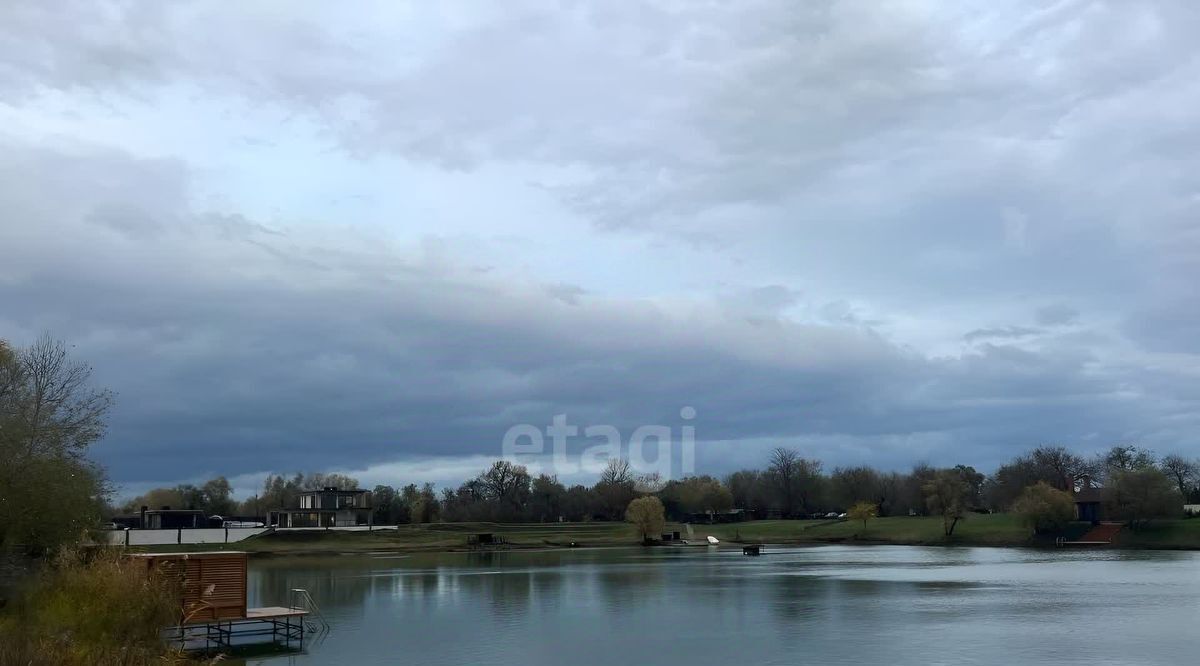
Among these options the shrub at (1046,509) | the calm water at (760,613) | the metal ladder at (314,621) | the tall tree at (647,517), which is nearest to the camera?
the calm water at (760,613)

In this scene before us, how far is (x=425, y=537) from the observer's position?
134000 mm

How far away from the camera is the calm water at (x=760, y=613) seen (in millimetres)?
33969

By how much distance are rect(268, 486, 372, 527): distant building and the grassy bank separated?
12.3 m

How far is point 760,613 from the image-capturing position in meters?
46.1

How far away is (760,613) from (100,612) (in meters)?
29.5

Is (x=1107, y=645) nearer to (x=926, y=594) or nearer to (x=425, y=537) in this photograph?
(x=926, y=594)

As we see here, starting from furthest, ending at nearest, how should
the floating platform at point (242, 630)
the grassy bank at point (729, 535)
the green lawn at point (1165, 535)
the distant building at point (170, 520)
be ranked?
the distant building at point (170, 520)
the grassy bank at point (729, 535)
the green lawn at point (1165, 535)
the floating platform at point (242, 630)

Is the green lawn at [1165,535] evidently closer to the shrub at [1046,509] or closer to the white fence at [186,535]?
the shrub at [1046,509]

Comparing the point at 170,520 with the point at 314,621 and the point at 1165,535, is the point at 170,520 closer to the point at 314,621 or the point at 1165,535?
the point at 314,621

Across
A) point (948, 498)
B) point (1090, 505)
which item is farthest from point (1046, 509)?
point (948, 498)

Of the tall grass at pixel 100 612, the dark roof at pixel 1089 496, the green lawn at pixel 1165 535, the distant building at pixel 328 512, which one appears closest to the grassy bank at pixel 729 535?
the green lawn at pixel 1165 535

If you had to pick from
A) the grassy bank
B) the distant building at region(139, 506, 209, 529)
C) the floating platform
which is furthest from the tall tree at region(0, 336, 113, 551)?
the distant building at region(139, 506, 209, 529)

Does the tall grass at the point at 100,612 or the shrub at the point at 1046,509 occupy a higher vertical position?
the tall grass at the point at 100,612

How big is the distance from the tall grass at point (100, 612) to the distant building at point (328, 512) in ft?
407
